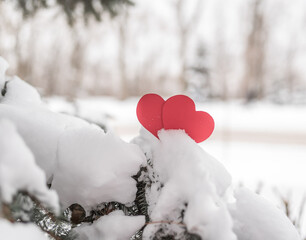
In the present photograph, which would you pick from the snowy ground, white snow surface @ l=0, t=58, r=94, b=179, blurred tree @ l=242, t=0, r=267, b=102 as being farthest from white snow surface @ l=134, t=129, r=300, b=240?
blurred tree @ l=242, t=0, r=267, b=102

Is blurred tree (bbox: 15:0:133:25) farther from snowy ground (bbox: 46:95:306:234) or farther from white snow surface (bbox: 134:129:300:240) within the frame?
white snow surface (bbox: 134:129:300:240)

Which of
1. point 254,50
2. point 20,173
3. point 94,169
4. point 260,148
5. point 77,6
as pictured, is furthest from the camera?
point 254,50

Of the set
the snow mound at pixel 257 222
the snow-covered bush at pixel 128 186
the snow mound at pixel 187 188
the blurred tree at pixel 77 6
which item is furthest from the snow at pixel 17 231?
the blurred tree at pixel 77 6

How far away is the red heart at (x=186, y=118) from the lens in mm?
522

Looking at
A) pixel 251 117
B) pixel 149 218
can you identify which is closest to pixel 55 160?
pixel 149 218

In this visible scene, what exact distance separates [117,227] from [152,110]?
211 mm

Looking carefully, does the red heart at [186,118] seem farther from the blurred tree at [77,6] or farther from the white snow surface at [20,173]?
the blurred tree at [77,6]

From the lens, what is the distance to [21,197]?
38 centimetres

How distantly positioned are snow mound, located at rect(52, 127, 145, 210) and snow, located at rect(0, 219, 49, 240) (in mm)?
106

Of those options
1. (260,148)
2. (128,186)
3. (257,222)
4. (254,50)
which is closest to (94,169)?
(128,186)

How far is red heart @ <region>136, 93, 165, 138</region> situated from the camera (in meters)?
0.54

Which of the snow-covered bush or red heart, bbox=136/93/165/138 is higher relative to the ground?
red heart, bbox=136/93/165/138

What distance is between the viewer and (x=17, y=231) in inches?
15.3

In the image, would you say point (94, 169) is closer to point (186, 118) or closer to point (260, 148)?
point (186, 118)
